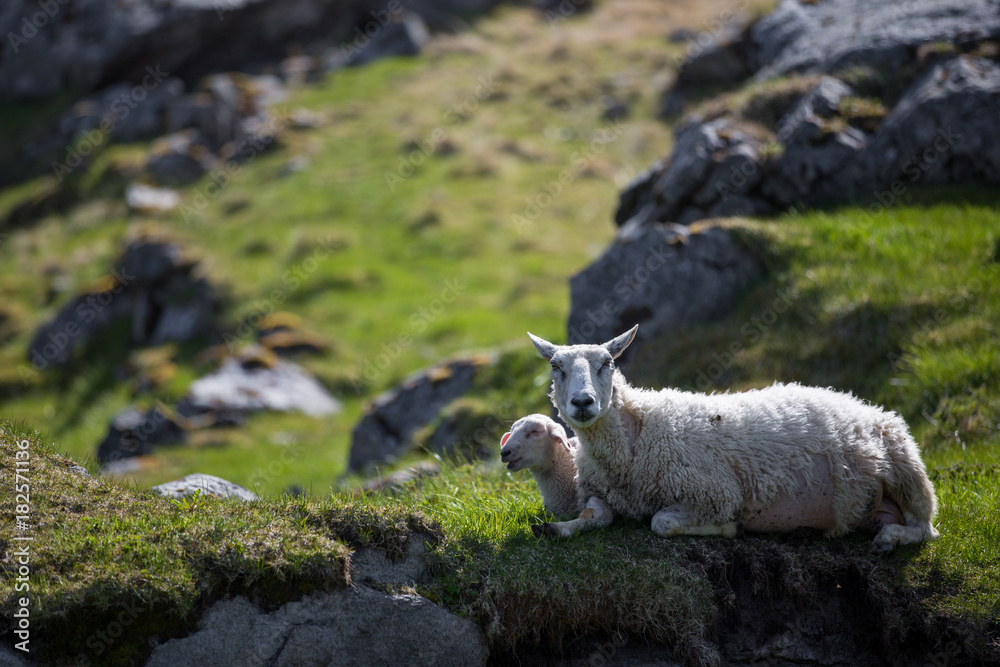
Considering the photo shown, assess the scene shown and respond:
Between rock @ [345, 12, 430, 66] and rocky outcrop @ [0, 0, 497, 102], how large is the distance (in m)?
0.20

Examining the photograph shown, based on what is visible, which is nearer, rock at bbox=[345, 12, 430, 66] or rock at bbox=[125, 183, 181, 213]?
rock at bbox=[125, 183, 181, 213]

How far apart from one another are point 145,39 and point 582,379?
120 feet

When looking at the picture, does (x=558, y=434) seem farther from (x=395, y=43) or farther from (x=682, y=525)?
(x=395, y=43)

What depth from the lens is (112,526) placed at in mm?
6141

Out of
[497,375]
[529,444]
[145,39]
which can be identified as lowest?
[145,39]

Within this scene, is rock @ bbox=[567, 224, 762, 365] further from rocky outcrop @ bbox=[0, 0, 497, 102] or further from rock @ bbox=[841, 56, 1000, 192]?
rocky outcrop @ bbox=[0, 0, 497, 102]

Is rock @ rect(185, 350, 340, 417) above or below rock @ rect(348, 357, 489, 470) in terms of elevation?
below

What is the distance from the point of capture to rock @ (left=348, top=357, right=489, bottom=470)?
1405cm

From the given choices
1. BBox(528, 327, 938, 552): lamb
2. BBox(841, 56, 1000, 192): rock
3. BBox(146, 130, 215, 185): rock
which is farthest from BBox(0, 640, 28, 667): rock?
BBox(146, 130, 215, 185): rock

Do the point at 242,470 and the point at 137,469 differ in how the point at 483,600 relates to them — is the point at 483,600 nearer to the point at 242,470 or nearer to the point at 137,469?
the point at 242,470

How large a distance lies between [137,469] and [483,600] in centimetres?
1306

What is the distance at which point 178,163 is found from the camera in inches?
1217

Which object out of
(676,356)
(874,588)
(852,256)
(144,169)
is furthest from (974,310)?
(144,169)

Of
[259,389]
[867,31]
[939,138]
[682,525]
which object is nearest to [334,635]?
[682,525]
